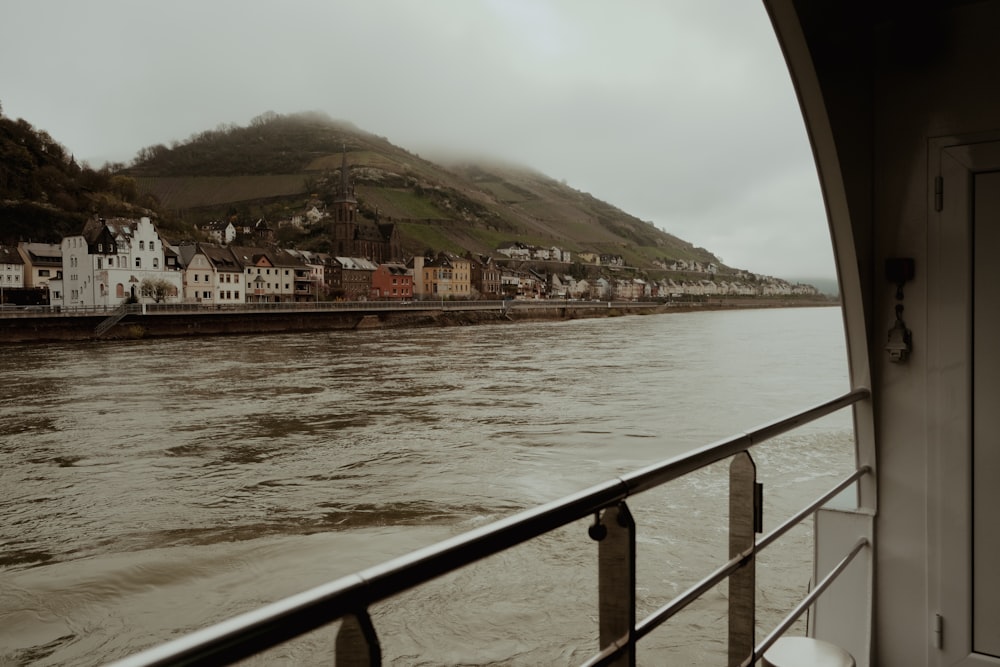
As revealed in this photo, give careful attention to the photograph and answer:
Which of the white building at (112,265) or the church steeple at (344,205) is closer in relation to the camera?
the white building at (112,265)

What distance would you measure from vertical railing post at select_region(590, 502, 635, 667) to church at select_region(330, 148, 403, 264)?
64.7 meters

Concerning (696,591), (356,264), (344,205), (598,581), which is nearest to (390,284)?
(356,264)

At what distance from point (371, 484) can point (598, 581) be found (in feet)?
43.1

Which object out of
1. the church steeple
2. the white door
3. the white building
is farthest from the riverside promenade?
the white door

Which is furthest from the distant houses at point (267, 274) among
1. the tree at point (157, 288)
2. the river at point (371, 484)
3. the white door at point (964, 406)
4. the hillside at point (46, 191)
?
the white door at point (964, 406)

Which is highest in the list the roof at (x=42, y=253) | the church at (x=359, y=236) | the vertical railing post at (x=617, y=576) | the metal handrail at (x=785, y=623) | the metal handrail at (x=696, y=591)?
the church at (x=359, y=236)

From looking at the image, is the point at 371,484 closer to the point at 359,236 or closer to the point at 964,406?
the point at 964,406

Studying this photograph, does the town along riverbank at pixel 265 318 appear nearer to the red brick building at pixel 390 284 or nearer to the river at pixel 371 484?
the river at pixel 371 484

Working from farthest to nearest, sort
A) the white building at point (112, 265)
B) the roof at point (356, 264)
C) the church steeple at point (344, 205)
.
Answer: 1. the church steeple at point (344, 205)
2. the roof at point (356, 264)
3. the white building at point (112, 265)

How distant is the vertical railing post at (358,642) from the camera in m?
0.44

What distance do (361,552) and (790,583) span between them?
5.57 meters

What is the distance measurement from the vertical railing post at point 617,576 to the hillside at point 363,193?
213 feet

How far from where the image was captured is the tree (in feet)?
137

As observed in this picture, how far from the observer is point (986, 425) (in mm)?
1864
